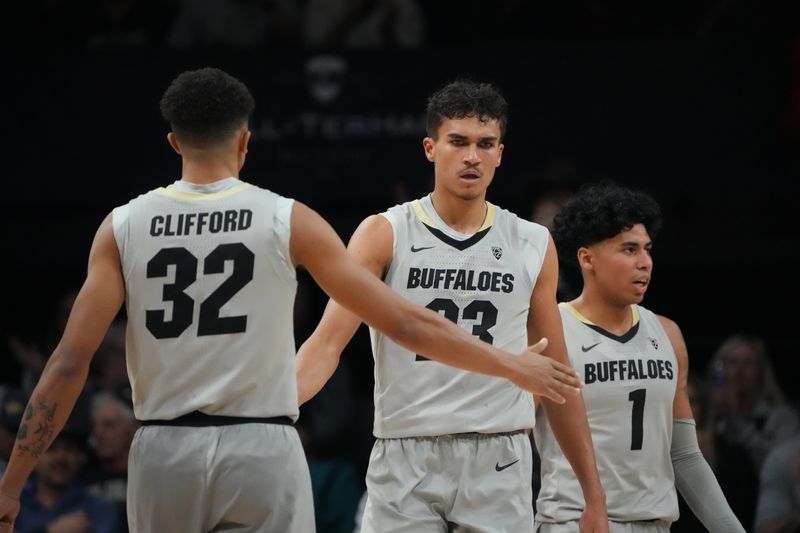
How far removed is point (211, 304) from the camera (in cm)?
412

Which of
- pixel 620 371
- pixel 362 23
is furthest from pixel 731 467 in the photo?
pixel 362 23

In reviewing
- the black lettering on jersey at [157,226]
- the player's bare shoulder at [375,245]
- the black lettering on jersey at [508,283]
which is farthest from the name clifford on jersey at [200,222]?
the black lettering on jersey at [508,283]

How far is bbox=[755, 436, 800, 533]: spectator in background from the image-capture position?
7.34 m

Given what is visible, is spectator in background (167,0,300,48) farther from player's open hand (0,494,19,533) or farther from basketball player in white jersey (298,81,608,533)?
player's open hand (0,494,19,533)

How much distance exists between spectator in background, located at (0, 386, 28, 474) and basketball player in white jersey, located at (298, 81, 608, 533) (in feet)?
12.4

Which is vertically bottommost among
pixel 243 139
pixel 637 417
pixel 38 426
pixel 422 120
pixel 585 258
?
pixel 38 426

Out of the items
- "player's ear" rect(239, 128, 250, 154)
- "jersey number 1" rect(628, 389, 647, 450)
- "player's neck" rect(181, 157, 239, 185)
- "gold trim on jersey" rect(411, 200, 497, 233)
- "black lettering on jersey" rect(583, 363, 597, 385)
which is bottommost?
"jersey number 1" rect(628, 389, 647, 450)

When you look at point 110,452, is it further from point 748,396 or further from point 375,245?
point 748,396

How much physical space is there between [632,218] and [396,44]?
398cm

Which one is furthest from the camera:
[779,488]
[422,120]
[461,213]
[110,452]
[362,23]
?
[362,23]

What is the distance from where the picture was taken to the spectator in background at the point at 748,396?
27.3 feet

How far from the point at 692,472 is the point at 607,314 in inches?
28.1

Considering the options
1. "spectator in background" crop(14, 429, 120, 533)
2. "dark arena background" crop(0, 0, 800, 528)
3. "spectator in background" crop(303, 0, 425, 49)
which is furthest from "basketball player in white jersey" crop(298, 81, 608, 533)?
"spectator in background" crop(303, 0, 425, 49)

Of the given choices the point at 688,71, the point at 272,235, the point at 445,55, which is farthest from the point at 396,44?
the point at 272,235
